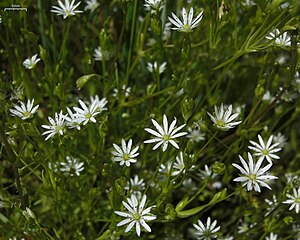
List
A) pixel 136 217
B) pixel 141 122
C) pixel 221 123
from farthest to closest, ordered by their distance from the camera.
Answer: pixel 141 122
pixel 221 123
pixel 136 217

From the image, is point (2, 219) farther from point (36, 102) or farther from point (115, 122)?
point (115, 122)

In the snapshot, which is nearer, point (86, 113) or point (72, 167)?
point (86, 113)

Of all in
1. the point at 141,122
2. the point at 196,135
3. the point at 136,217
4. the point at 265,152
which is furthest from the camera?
the point at 196,135

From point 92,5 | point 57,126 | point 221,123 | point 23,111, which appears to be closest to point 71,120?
point 57,126

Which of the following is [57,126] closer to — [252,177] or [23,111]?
[23,111]

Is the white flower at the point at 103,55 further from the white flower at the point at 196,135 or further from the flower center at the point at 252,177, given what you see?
the flower center at the point at 252,177

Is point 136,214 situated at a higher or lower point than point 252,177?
lower

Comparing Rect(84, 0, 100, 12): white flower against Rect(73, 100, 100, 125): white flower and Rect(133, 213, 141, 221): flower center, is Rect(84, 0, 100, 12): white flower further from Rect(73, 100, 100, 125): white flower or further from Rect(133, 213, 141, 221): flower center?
Rect(133, 213, 141, 221): flower center

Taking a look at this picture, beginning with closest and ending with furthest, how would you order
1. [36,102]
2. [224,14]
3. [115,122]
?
[224,14]
[36,102]
[115,122]

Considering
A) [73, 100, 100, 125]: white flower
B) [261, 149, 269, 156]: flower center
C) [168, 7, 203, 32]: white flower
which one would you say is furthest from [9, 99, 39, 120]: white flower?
[261, 149, 269, 156]: flower center

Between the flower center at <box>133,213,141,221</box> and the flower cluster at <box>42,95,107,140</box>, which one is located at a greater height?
the flower cluster at <box>42,95,107,140</box>

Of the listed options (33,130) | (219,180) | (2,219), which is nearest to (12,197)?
(2,219)
